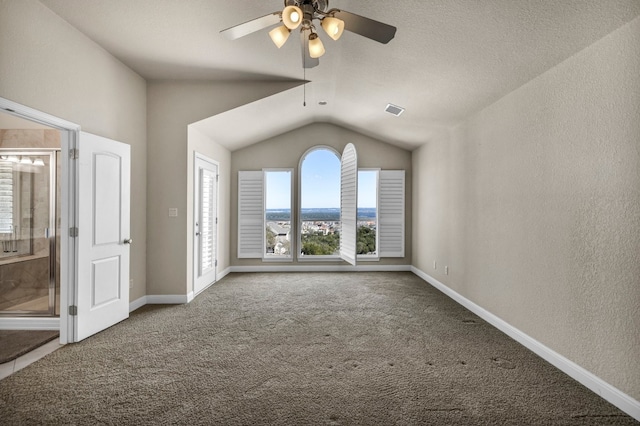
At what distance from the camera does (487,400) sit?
6.89 ft

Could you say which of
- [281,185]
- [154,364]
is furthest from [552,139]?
[281,185]

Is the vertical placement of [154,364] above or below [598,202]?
below

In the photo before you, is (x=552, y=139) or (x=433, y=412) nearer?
(x=433, y=412)

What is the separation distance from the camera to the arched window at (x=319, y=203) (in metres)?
6.35

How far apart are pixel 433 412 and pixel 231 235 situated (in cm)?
501

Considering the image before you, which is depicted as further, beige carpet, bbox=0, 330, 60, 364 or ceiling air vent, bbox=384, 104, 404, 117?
ceiling air vent, bbox=384, 104, 404, 117

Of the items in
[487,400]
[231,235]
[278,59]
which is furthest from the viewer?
[231,235]

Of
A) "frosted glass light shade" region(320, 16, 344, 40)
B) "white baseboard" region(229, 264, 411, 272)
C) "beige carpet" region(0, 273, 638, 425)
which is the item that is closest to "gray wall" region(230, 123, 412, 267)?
"white baseboard" region(229, 264, 411, 272)

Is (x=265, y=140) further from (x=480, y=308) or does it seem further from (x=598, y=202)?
(x=598, y=202)

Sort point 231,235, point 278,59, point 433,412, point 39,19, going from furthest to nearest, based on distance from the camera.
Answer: point 231,235 < point 278,59 < point 39,19 < point 433,412

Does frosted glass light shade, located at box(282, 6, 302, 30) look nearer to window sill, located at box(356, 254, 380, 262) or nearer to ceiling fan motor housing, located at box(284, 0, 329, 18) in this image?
ceiling fan motor housing, located at box(284, 0, 329, 18)

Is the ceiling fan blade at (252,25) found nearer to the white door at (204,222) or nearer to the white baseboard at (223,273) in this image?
the white door at (204,222)

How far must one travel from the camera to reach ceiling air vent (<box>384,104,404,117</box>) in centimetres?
445

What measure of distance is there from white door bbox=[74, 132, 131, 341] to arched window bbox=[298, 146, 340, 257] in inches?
132
